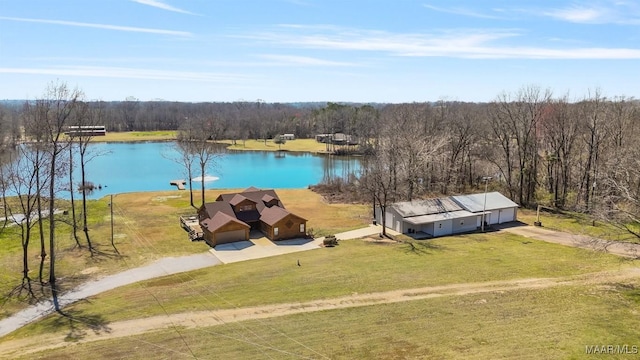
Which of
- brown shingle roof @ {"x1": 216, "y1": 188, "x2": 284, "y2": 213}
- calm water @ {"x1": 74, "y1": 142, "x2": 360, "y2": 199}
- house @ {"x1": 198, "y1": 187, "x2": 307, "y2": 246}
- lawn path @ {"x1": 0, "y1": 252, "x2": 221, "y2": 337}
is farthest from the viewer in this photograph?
calm water @ {"x1": 74, "y1": 142, "x2": 360, "y2": 199}

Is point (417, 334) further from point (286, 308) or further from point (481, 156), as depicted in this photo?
point (481, 156)

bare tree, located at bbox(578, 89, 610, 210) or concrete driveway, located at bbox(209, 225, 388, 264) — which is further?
bare tree, located at bbox(578, 89, 610, 210)

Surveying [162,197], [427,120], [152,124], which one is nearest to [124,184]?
[162,197]

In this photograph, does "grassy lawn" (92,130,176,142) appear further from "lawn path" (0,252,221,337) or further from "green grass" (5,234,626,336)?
"green grass" (5,234,626,336)

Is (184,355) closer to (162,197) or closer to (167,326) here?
(167,326)

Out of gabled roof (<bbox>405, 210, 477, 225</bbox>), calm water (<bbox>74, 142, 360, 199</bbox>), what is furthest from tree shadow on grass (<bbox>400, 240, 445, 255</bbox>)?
calm water (<bbox>74, 142, 360, 199</bbox>)

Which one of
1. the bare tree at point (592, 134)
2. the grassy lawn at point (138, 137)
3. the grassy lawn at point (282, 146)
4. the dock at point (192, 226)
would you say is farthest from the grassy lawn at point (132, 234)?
the grassy lawn at point (138, 137)

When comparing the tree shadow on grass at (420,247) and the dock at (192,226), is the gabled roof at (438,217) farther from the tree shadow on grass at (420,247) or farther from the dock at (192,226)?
the dock at (192,226)
